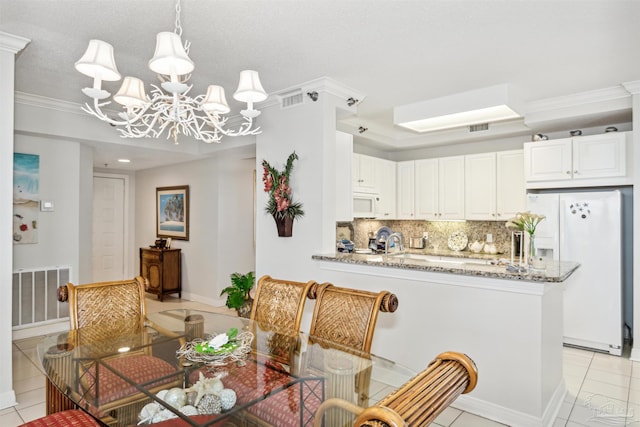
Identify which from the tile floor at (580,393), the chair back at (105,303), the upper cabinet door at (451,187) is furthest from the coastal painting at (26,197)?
the upper cabinet door at (451,187)

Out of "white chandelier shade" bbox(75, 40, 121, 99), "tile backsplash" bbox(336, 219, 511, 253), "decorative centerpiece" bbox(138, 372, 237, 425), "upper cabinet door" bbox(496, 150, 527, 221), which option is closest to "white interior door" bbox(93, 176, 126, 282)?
"tile backsplash" bbox(336, 219, 511, 253)

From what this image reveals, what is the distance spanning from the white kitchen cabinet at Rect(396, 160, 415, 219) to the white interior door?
527 centimetres

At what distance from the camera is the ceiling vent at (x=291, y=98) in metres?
3.75

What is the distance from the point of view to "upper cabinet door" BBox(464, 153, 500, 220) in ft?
16.4

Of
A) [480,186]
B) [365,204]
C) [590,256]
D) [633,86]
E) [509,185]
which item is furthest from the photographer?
[365,204]

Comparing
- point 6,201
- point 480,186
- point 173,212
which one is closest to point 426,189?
point 480,186

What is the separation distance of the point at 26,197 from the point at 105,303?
279 cm

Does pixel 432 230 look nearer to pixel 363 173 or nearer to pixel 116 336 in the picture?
pixel 363 173

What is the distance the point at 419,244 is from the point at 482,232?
91cm

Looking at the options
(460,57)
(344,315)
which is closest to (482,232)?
(460,57)

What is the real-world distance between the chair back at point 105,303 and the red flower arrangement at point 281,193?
146 cm

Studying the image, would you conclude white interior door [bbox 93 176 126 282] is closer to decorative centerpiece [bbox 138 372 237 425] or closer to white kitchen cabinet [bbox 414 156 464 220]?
white kitchen cabinet [bbox 414 156 464 220]

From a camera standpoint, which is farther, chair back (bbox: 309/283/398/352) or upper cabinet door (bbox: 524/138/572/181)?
upper cabinet door (bbox: 524/138/572/181)

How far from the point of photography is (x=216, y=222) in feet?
19.2
